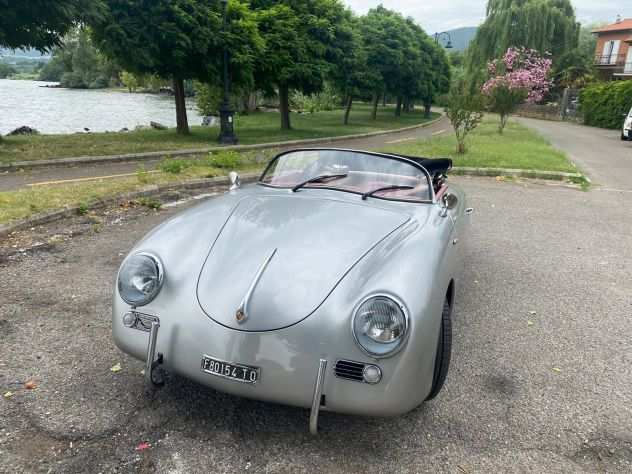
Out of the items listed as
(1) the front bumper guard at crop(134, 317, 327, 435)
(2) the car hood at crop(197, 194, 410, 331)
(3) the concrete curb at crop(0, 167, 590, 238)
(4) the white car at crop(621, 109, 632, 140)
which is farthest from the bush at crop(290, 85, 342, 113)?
(1) the front bumper guard at crop(134, 317, 327, 435)

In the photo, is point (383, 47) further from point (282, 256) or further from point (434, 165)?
point (282, 256)

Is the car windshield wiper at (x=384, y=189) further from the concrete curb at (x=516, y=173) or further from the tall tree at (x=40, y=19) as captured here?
the tall tree at (x=40, y=19)

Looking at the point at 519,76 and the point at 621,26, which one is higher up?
the point at 621,26

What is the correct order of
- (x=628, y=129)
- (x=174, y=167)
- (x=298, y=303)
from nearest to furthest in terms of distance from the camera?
1. (x=298, y=303)
2. (x=174, y=167)
3. (x=628, y=129)

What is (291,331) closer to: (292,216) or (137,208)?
(292,216)

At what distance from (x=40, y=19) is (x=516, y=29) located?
39354 mm

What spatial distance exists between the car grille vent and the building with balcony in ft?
203

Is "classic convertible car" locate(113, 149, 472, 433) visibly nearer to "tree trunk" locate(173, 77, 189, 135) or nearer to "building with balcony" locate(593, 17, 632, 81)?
"tree trunk" locate(173, 77, 189, 135)

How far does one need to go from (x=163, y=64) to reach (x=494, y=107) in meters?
16.6

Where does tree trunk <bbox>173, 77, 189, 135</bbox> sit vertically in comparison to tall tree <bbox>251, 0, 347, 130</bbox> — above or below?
below

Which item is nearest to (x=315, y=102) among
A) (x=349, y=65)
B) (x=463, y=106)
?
(x=349, y=65)

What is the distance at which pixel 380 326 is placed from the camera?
2.20 meters

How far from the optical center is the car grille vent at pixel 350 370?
2.16 meters

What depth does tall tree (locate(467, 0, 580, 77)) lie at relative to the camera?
133ft
